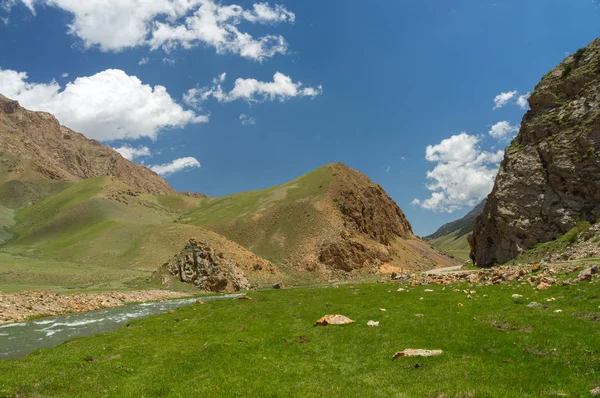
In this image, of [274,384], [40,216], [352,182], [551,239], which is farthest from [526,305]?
[40,216]

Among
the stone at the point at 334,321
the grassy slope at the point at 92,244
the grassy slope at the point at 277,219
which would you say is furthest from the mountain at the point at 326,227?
the stone at the point at 334,321

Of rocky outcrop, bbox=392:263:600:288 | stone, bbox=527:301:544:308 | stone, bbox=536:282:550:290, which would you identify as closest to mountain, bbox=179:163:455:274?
rocky outcrop, bbox=392:263:600:288

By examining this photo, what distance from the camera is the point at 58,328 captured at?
38719 millimetres

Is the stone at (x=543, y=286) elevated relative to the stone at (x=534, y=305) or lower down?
elevated

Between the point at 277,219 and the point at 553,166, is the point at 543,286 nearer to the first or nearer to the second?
the point at 553,166

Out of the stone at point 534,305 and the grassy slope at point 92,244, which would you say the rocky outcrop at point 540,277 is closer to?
the stone at point 534,305

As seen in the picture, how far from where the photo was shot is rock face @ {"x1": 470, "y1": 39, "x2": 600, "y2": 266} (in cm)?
6056

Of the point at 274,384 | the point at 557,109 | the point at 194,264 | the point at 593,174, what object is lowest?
the point at 274,384

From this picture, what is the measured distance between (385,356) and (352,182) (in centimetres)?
15117

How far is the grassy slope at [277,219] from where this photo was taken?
130875 mm

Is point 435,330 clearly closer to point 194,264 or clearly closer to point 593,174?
point 593,174

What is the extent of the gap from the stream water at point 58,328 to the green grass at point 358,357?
4.71m

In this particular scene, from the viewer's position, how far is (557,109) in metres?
69.8

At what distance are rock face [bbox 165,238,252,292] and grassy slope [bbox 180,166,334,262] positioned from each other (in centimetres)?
3770
